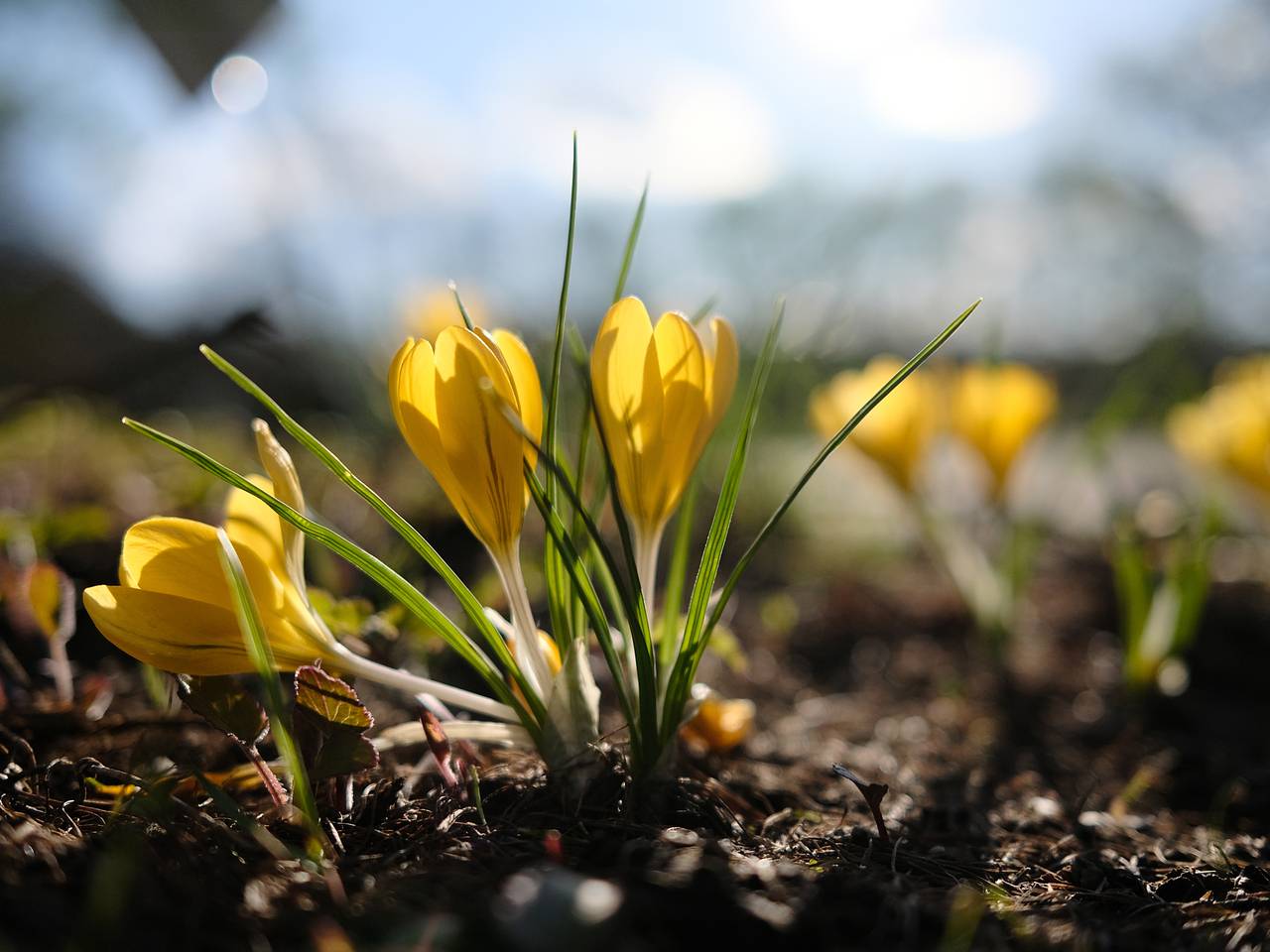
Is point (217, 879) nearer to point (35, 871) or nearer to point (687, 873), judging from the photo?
point (35, 871)

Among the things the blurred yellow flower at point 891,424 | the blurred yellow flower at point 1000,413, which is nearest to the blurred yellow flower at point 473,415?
the blurred yellow flower at point 891,424

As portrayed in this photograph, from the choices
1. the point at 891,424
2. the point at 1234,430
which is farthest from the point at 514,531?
the point at 1234,430

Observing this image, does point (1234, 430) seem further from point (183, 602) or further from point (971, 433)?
point (183, 602)

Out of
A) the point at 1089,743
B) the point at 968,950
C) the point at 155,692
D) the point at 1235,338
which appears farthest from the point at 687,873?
the point at 1235,338

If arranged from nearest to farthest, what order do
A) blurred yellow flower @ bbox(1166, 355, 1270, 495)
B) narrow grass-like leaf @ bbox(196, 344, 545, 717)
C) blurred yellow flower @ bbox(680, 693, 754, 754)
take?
narrow grass-like leaf @ bbox(196, 344, 545, 717)
blurred yellow flower @ bbox(680, 693, 754, 754)
blurred yellow flower @ bbox(1166, 355, 1270, 495)

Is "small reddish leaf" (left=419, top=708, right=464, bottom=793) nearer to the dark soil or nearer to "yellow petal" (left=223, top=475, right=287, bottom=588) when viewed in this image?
the dark soil

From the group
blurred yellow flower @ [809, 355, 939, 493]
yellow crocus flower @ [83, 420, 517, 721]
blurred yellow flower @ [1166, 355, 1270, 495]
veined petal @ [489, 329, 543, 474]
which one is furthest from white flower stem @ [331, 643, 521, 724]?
blurred yellow flower @ [1166, 355, 1270, 495]

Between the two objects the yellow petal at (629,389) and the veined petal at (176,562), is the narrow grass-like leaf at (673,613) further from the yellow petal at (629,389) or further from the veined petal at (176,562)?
the veined petal at (176,562)
